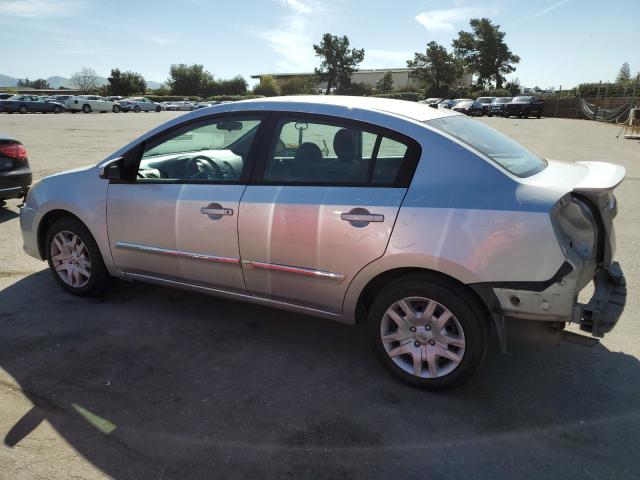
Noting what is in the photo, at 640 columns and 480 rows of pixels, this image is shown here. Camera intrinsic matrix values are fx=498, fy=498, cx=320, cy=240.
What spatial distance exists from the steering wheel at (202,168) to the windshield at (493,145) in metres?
1.61

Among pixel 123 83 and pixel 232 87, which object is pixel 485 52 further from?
pixel 123 83

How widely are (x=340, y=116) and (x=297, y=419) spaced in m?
1.90

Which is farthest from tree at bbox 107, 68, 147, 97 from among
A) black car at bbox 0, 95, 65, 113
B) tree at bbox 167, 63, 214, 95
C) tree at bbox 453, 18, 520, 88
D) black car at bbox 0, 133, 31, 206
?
black car at bbox 0, 133, 31, 206

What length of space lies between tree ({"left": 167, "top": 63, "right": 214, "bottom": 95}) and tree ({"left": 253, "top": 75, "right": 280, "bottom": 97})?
875 centimetres

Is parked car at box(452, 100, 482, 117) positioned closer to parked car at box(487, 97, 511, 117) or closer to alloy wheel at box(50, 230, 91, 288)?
parked car at box(487, 97, 511, 117)

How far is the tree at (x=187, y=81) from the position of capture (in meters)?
84.2

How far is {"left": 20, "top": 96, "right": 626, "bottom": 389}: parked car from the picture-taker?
273 cm

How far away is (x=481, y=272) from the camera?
2746 millimetres

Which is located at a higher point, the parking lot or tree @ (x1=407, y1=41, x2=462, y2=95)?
tree @ (x1=407, y1=41, x2=462, y2=95)

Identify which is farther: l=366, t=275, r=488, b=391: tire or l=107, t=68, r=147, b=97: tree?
l=107, t=68, r=147, b=97: tree

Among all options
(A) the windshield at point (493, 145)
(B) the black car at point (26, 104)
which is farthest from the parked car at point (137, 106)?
(A) the windshield at point (493, 145)

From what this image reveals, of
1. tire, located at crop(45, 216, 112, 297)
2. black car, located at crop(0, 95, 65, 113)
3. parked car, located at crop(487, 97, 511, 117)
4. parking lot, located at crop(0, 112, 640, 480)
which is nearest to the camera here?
parking lot, located at crop(0, 112, 640, 480)

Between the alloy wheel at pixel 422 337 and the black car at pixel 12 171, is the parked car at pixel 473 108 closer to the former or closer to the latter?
the black car at pixel 12 171

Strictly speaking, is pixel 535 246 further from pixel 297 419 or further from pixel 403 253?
pixel 297 419
